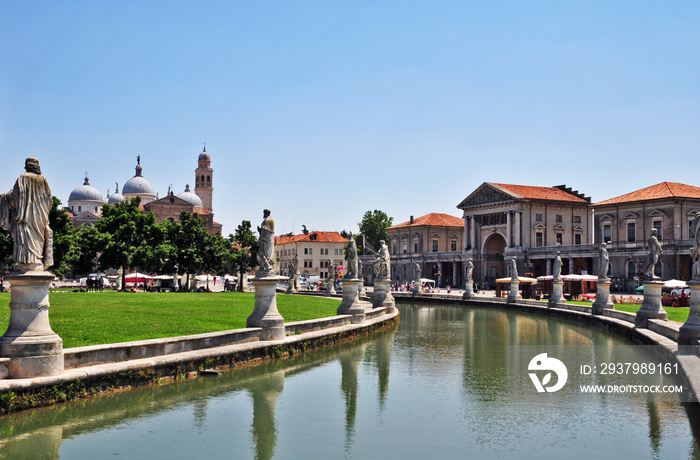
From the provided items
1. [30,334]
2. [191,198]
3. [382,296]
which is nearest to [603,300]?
[382,296]

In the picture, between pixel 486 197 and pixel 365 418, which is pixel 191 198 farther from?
pixel 365 418

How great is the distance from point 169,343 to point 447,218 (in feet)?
326

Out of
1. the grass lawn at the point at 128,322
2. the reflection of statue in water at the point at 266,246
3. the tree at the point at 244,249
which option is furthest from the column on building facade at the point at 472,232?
the reflection of statue in water at the point at 266,246

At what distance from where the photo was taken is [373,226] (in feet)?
422

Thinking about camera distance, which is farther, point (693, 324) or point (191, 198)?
point (191, 198)

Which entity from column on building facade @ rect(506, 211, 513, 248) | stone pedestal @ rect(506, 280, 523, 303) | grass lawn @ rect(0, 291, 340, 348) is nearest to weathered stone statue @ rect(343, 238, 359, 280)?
grass lawn @ rect(0, 291, 340, 348)

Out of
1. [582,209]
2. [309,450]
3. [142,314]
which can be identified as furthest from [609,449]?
[582,209]

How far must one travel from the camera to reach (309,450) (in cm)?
992

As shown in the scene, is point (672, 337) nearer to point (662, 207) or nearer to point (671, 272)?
point (671, 272)

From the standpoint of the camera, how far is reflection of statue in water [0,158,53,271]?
11562 mm

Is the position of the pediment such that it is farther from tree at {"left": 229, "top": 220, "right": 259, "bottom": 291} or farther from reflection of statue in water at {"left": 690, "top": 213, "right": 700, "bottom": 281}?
reflection of statue in water at {"left": 690, "top": 213, "right": 700, "bottom": 281}

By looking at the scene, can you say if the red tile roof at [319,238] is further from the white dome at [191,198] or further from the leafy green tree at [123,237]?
the leafy green tree at [123,237]

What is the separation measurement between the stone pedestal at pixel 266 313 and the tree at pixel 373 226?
356 ft

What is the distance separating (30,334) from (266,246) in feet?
27.1
